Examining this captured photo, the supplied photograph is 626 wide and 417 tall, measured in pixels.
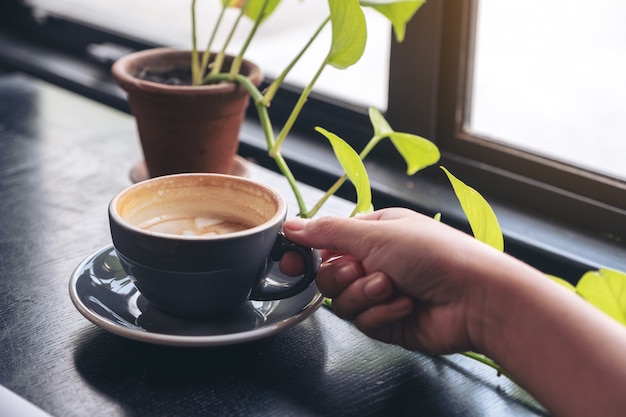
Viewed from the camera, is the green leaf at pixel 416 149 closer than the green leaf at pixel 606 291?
No

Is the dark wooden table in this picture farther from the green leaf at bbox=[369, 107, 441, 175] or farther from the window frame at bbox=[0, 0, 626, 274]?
the window frame at bbox=[0, 0, 626, 274]

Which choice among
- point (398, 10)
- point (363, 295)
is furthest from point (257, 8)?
point (363, 295)

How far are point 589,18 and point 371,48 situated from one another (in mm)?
431

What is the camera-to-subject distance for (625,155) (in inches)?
41.0

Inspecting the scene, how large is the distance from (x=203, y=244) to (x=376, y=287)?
136mm

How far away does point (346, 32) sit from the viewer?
2.50 feet

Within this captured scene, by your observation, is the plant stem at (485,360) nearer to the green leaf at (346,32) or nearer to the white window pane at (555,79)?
the green leaf at (346,32)

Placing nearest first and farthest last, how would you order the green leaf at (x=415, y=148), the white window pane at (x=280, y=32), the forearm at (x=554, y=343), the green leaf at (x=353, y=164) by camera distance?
the forearm at (x=554, y=343)
the green leaf at (x=353, y=164)
the green leaf at (x=415, y=148)
the white window pane at (x=280, y=32)

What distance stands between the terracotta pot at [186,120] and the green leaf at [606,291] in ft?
1.60

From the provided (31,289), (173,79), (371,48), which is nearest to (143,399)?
(31,289)

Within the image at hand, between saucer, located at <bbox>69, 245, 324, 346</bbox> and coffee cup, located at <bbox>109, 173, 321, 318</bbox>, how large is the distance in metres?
0.01

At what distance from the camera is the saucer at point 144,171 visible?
3.31ft

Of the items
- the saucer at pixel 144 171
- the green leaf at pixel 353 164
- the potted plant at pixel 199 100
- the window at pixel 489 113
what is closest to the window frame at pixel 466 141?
the window at pixel 489 113

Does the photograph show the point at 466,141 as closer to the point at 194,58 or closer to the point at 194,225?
the point at 194,58
